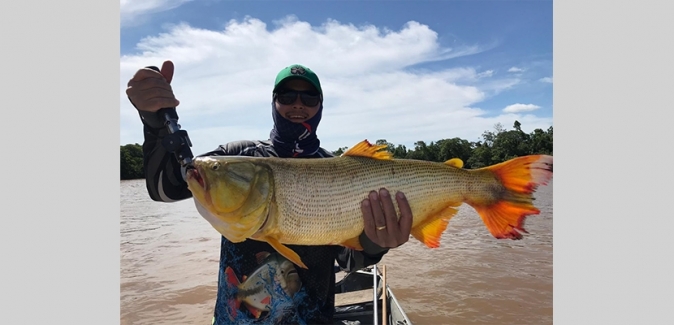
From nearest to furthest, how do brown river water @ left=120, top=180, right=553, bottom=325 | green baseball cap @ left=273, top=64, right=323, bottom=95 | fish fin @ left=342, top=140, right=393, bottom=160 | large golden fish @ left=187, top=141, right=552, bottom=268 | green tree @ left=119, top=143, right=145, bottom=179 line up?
1. large golden fish @ left=187, top=141, right=552, bottom=268
2. fish fin @ left=342, top=140, right=393, bottom=160
3. green baseball cap @ left=273, top=64, right=323, bottom=95
4. brown river water @ left=120, top=180, right=553, bottom=325
5. green tree @ left=119, top=143, right=145, bottom=179

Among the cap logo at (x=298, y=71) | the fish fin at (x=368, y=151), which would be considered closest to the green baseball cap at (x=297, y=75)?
the cap logo at (x=298, y=71)

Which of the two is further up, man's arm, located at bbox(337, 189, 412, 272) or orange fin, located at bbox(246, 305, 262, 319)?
man's arm, located at bbox(337, 189, 412, 272)

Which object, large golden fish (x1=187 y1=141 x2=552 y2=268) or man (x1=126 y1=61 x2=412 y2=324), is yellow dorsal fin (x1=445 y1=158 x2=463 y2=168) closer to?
large golden fish (x1=187 y1=141 x2=552 y2=268)

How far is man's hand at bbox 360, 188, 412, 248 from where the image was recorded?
2.61 meters

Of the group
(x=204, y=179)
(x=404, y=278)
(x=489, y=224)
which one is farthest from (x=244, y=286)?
(x=404, y=278)

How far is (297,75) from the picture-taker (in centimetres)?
334

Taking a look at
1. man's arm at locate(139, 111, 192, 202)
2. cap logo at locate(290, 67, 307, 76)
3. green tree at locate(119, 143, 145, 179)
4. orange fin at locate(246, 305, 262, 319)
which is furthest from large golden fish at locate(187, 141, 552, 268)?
green tree at locate(119, 143, 145, 179)

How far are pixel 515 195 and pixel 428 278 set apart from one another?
9.93 m

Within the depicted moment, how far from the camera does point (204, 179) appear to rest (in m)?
2.39

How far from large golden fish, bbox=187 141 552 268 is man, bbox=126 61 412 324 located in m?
0.14

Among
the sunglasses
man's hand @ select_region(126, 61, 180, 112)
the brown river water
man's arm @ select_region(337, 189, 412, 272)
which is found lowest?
the brown river water

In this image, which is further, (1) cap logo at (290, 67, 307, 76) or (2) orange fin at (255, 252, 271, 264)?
(1) cap logo at (290, 67, 307, 76)

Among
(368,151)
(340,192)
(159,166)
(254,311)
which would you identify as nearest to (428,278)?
(254,311)

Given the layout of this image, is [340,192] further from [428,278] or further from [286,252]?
[428,278]
